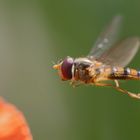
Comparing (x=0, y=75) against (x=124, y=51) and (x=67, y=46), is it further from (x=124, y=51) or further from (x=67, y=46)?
(x=124, y=51)

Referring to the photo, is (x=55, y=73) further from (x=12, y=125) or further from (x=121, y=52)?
(x=12, y=125)

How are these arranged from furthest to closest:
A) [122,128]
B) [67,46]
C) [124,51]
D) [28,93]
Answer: [28,93] → [67,46] → [122,128] → [124,51]

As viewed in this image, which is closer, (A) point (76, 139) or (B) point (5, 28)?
(A) point (76, 139)

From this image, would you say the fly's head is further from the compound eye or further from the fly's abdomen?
the fly's abdomen

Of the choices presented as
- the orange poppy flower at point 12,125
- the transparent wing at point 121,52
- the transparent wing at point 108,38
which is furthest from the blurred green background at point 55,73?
the orange poppy flower at point 12,125

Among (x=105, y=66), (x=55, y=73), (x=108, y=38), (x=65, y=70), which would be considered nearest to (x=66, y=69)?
(x=65, y=70)

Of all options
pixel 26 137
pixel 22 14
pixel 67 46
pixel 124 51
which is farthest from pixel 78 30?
pixel 26 137
